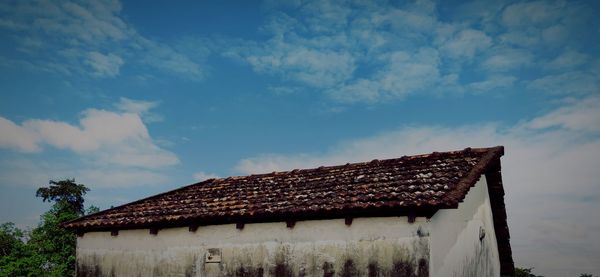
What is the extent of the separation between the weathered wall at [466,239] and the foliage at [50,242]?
1543cm

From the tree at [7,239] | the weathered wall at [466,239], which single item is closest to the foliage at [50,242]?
the tree at [7,239]

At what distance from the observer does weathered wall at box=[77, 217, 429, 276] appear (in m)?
8.34

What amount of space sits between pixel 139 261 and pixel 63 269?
575 inches

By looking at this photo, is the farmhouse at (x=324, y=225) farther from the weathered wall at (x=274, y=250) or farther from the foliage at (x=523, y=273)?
the foliage at (x=523, y=273)

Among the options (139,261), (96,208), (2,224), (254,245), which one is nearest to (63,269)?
(96,208)

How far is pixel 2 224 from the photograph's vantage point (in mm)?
31688

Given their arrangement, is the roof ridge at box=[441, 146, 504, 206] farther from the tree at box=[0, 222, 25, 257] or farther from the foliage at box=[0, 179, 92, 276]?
the tree at box=[0, 222, 25, 257]

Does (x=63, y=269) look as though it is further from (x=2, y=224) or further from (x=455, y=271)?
(x=455, y=271)

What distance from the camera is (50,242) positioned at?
2472cm

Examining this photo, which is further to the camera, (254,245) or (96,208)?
(96,208)

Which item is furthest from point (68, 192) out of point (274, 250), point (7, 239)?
point (274, 250)

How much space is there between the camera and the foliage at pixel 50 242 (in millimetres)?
20672

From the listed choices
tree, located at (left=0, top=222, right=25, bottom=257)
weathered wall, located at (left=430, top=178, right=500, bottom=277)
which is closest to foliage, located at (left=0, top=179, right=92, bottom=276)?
tree, located at (left=0, top=222, right=25, bottom=257)

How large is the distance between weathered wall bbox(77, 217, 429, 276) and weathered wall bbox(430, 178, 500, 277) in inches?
18.9
